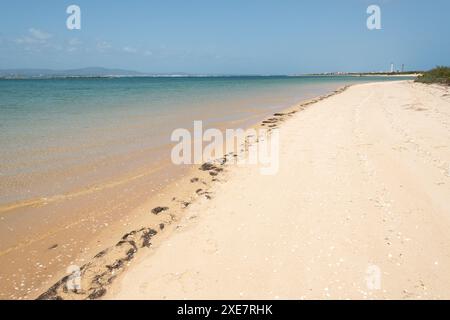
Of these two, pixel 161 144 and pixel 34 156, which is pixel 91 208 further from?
pixel 161 144

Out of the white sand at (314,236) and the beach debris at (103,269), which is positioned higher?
the white sand at (314,236)

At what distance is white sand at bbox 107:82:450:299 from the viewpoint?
3.58 m

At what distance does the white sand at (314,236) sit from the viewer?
3.58 meters

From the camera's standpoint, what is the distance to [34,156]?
9430 mm

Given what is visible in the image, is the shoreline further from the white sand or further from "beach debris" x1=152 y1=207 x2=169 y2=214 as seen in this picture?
the white sand

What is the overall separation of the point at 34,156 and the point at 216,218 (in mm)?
6981

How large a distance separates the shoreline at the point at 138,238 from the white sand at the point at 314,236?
0.79ft

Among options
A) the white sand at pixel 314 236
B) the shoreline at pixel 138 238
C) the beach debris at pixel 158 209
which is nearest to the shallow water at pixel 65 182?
the shoreline at pixel 138 238

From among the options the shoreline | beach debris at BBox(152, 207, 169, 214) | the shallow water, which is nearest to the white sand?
the shoreline

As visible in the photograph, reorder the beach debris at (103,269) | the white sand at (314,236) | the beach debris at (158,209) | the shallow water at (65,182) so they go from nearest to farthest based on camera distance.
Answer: the white sand at (314,236) < the beach debris at (103,269) < the shallow water at (65,182) < the beach debris at (158,209)

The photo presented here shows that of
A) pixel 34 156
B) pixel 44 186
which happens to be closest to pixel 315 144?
pixel 44 186

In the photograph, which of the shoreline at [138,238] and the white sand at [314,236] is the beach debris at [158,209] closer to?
the shoreline at [138,238]

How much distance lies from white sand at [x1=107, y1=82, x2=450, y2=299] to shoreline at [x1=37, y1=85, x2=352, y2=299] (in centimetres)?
24

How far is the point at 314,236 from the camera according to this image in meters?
4.54
